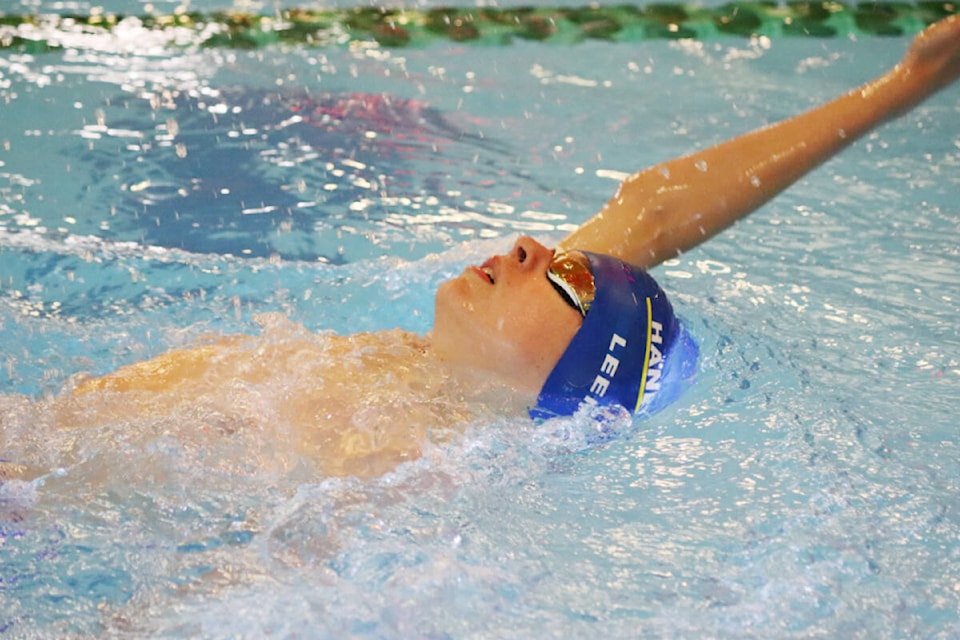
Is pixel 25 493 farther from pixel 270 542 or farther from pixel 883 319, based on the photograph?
pixel 883 319

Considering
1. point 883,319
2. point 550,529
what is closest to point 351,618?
point 550,529

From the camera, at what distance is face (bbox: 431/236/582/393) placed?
2182mm

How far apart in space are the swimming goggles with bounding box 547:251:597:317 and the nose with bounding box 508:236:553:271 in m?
0.02

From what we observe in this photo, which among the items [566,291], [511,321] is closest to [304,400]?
[511,321]

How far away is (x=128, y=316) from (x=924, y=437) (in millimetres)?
1998

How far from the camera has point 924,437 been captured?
8.27 feet

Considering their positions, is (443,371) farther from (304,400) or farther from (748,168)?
(748,168)

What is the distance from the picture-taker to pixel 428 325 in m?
3.06

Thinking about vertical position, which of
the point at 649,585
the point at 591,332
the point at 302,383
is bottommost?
the point at 649,585

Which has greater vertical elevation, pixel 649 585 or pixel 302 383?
pixel 302 383

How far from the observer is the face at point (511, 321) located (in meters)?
2.18

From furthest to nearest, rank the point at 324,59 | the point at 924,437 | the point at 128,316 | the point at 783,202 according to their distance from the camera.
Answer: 1. the point at 324,59
2. the point at 783,202
3. the point at 128,316
4. the point at 924,437

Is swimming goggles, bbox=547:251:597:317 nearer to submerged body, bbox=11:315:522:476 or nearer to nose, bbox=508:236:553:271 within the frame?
nose, bbox=508:236:553:271

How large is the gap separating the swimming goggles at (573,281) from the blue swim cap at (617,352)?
1 cm
